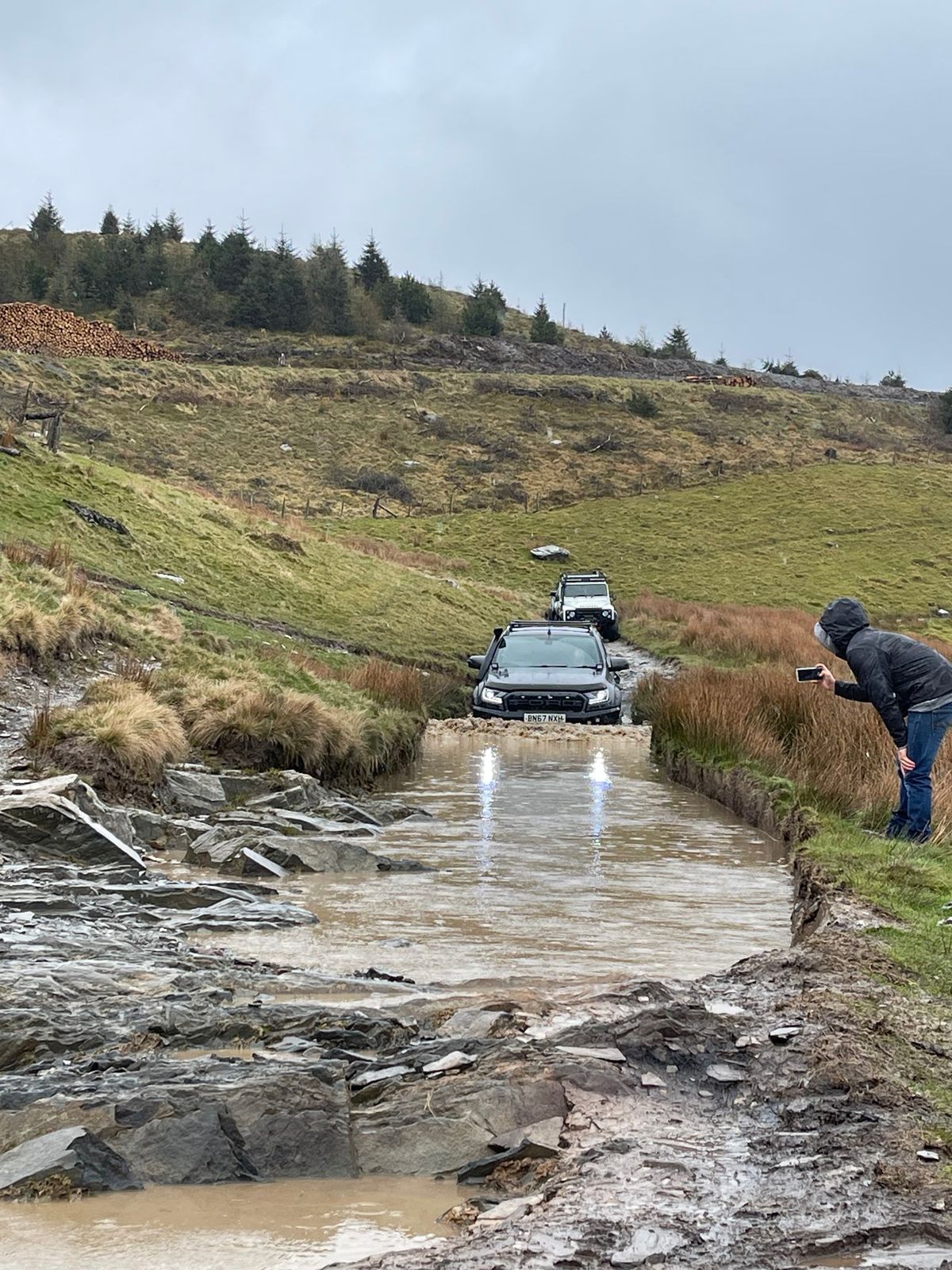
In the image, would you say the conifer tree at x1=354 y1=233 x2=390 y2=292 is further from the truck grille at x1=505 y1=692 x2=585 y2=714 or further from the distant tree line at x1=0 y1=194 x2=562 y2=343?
the truck grille at x1=505 y1=692 x2=585 y2=714

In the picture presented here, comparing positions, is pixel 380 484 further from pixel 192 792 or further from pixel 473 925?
pixel 473 925

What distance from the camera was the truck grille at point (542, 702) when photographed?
695 inches

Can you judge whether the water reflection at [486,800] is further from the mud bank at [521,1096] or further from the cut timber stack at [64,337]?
the cut timber stack at [64,337]

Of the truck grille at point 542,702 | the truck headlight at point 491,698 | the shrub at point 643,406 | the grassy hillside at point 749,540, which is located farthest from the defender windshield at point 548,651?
the shrub at point 643,406

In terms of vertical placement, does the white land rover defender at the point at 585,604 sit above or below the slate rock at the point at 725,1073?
above

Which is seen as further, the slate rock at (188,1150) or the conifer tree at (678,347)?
the conifer tree at (678,347)

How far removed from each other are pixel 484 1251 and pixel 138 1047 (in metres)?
2.07

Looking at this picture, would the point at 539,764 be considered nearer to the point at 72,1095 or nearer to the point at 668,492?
the point at 72,1095

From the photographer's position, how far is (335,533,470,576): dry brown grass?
3894 cm

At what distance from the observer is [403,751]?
1583cm

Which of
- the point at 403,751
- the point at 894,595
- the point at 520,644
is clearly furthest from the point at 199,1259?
the point at 894,595

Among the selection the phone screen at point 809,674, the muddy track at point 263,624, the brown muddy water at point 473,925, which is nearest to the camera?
the brown muddy water at point 473,925

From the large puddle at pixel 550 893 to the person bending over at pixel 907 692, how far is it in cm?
116

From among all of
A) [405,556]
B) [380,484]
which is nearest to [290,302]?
[380,484]
